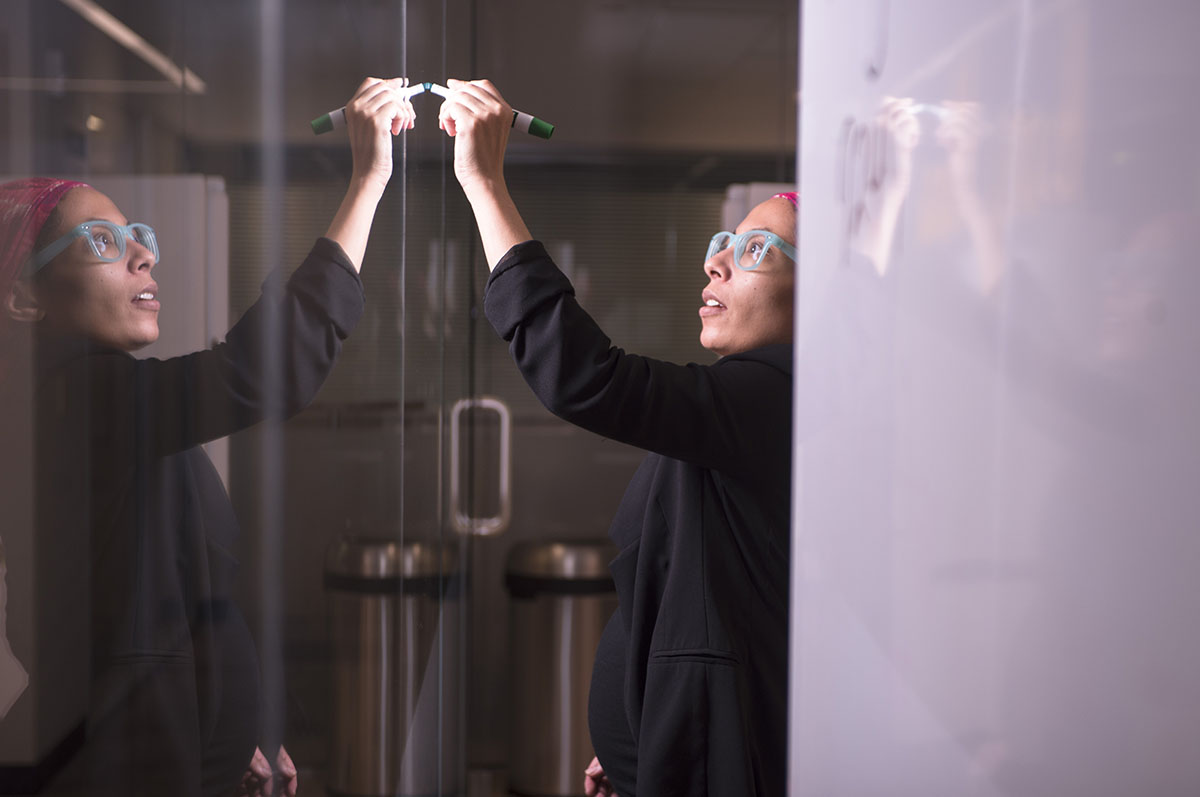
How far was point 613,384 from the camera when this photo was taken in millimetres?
1012

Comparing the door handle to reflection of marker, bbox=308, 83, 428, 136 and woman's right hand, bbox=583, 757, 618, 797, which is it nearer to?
woman's right hand, bbox=583, 757, 618, 797

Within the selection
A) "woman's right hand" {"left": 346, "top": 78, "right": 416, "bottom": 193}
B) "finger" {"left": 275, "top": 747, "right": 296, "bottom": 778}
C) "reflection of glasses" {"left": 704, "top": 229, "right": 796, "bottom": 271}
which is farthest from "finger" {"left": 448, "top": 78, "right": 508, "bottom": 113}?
"finger" {"left": 275, "top": 747, "right": 296, "bottom": 778}

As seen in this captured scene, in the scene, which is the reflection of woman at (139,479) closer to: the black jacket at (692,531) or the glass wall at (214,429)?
the glass wall at (214,429)

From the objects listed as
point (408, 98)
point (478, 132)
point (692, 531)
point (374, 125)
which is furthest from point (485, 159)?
point (692, 531)

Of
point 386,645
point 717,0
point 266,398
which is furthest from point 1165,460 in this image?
point 717,0

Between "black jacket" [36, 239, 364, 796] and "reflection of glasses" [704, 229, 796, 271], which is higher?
"reflection of glasses" [704, 229, 796, 271]

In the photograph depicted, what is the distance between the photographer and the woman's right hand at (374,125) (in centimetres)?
78

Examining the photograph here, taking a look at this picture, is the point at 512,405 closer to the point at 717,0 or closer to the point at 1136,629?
the point at 717,0

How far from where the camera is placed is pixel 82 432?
491mm

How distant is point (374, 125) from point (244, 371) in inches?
14.4

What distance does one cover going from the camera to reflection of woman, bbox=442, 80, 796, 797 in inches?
39.9

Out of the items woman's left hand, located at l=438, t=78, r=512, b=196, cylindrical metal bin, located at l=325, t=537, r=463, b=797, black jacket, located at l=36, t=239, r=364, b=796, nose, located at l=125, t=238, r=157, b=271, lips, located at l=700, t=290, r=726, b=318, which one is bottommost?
cylindrical metal bin, located at l=325, t=537, r=463, b=797

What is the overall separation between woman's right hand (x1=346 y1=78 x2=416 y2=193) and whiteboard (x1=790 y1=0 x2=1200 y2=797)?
383 millimetres

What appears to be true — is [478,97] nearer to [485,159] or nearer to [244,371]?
[485,159]
